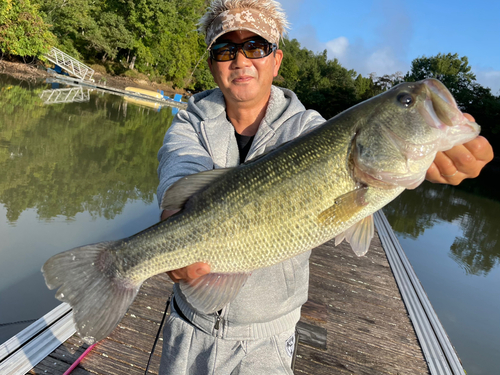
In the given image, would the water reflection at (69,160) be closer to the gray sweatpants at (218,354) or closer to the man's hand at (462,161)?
the gray sweatpants at (218,354)

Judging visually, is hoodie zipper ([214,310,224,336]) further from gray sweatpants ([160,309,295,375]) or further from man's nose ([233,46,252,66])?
man's nose ([233,46,252,66])

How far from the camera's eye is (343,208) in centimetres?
172

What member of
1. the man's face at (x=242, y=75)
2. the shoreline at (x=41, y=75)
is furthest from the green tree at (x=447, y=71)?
the man's face at (x=242, y=75)

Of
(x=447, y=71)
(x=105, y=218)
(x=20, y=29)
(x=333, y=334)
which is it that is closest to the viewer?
(x=333, y=334)

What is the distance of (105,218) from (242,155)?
21.8 feet

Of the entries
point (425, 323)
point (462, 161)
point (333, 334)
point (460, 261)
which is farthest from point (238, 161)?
point (460, 261)

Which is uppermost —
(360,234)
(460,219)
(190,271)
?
(460,219)

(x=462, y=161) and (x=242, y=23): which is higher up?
(x=242, y=23)

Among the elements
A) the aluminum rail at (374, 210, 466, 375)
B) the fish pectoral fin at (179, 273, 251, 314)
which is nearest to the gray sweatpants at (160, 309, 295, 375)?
the fish pectoral fin at (179, 273, 251, 314)

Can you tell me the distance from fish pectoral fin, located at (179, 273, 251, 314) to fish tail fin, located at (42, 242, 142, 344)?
32 cm

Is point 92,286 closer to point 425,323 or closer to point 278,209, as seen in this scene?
point 278,209

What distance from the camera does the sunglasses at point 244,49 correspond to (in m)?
2.29

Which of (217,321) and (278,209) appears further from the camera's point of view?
(217,321)

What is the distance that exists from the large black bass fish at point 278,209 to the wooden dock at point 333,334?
1.76 metres
